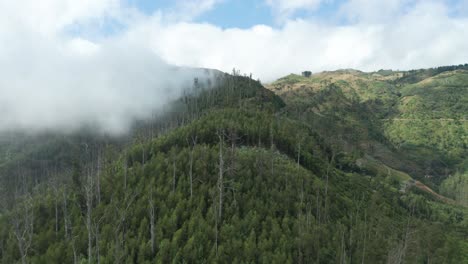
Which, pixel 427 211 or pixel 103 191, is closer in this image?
pixel 103 191

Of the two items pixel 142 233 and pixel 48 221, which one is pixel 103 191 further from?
pixel 142 233

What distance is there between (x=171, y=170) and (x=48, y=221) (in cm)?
2638

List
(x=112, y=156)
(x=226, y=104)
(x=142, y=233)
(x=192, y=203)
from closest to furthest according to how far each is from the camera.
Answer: (x=142, y=233) < (x=192, y=203) < (x=112, y=156) < (x=226, y=104)

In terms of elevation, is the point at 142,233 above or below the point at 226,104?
below

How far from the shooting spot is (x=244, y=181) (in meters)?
74.8

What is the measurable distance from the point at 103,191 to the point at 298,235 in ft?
139

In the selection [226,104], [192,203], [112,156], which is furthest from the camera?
[226,104]

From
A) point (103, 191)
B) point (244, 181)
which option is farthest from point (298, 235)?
point (103, 191)

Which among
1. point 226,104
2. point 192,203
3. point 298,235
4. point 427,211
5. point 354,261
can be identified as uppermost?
point 226,104

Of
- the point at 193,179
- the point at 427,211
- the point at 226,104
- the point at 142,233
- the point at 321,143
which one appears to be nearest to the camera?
the point at 142,233

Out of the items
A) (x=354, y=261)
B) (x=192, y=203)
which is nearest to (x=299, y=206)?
(x=354, y=261)

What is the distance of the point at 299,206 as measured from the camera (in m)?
69.9

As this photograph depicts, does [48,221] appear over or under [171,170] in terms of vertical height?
under

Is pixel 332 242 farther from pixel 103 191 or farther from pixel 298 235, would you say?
pixel 103 191
